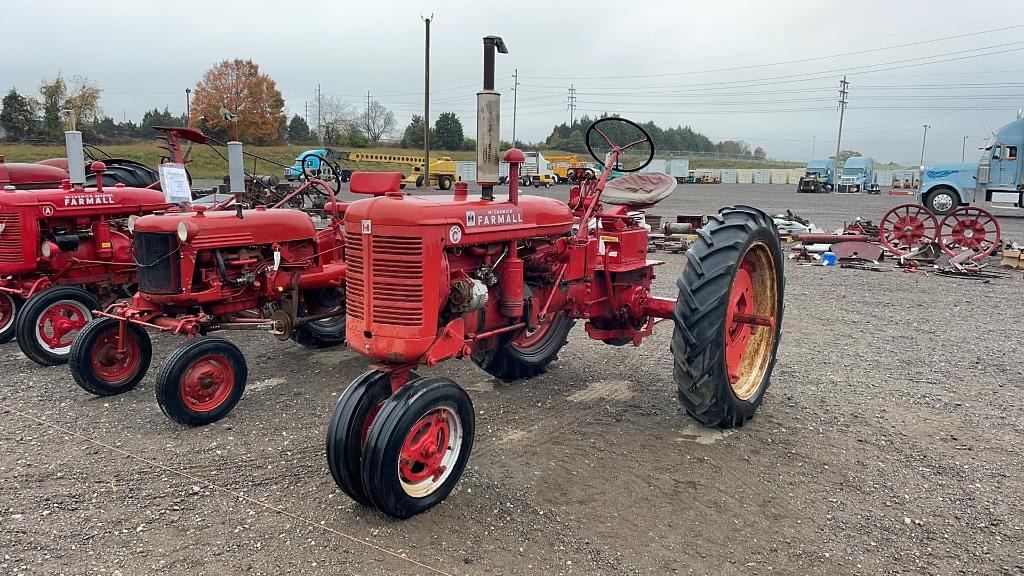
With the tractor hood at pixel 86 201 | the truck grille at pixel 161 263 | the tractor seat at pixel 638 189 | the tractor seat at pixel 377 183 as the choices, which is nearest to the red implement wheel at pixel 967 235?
the tractor seat at pixel 638 189

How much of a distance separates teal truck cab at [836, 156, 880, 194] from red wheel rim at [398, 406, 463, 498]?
148 feet

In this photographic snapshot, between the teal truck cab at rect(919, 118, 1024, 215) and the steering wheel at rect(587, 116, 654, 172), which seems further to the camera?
the teal truck cab at rect(919, 118, 1024, 215)

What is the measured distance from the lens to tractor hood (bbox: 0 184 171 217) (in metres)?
5.96

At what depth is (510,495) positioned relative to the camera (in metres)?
3.25

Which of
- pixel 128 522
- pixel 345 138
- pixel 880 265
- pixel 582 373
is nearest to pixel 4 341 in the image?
pixel 128 522

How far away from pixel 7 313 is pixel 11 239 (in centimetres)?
79

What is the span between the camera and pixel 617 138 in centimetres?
520

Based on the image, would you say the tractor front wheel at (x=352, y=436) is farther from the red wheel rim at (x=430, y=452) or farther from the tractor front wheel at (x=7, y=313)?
the tractor front wheel at (x=7, y=313)

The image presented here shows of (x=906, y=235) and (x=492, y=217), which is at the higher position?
(x=492, y=217)

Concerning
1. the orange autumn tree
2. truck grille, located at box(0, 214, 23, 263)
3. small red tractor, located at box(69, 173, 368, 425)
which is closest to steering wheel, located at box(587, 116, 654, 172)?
small red tractor, located at box(69, 173, 368, 425)

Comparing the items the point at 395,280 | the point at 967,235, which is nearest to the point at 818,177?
the point at 967,235

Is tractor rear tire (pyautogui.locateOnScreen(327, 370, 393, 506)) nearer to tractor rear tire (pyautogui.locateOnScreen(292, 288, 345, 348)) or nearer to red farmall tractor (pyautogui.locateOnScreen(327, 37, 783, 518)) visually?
red farmall tractor (pyautogui.locateOnScreen(327, 37, 783, 518))

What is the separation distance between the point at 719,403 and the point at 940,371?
2581 mm

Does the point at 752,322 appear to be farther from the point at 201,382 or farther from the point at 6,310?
the point at 6,310
